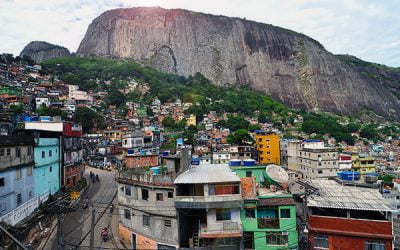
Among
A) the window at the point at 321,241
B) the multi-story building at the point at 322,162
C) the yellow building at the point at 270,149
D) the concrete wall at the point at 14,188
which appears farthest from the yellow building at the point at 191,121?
the window at the point at 321,241

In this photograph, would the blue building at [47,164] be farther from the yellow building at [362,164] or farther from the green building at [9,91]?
the green building at [9,91]

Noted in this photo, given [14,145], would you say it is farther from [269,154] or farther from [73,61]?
[73,61]

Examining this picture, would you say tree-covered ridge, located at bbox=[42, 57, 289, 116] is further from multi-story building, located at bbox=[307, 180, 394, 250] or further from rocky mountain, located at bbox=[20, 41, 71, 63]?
multi-story building, located at bbox=[307, 180, 394, 250]

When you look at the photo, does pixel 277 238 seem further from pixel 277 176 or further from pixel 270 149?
pixel 270 149

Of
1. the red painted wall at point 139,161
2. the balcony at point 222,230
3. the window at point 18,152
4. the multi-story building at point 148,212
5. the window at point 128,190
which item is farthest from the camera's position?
the red painted wall at point 139,161

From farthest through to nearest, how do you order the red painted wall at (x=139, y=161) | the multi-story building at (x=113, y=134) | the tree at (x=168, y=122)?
the tree at (x=168, y=122) < the multi-story building at (x=113, y=134) < the red painted wall at (x=139, y=161)

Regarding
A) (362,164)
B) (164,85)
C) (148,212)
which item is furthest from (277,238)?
(164,85)

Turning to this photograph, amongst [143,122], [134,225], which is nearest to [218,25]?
[143,122]
